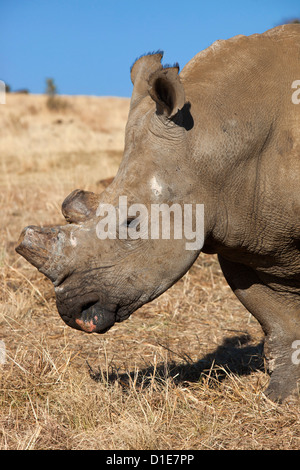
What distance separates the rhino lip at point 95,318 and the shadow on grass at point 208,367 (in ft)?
2.75

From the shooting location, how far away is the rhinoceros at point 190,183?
3.17 m

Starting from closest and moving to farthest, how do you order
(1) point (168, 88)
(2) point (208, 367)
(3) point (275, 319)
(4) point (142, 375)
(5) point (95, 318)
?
(1) point (168, 88) → (5) point (95, 318) → (3) point (275, 319) → (4) point (142, 375) → (2) point (208, 367)

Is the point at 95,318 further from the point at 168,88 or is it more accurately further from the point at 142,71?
the point at 142,71

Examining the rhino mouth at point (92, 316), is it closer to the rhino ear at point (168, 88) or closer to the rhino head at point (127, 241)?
the rhino head at point (127, 241)

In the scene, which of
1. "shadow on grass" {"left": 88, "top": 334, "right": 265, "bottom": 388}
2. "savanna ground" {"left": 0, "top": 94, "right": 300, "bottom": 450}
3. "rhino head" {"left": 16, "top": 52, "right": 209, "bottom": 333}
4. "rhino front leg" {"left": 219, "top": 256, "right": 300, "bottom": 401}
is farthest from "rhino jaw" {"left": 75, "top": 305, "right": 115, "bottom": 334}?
"rhino front leg" {"left": 219, "top": 256, "right": 300, "bottom": 401}

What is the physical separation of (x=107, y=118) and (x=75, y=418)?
3025cm

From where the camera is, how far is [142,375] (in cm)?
A: 448

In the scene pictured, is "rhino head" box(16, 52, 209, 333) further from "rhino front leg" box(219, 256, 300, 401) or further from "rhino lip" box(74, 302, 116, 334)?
"rhino front leg" box(219, 256, 300, 401)

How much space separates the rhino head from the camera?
10.4 ft

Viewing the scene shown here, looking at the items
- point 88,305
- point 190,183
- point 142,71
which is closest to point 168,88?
point 190,183

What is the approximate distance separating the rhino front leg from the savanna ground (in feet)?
0.43

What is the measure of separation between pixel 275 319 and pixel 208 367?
0.80m
